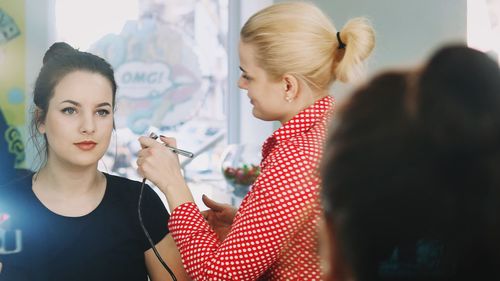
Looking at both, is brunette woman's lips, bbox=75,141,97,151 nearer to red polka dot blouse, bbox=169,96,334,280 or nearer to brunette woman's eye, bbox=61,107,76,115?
brunette woman's eye, bbox=61,107,76,115

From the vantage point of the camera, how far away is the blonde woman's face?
1.39 metres

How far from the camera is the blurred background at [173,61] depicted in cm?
242

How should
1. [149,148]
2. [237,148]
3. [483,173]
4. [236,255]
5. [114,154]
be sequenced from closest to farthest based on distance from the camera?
[483,173] < [236,255] < [149,148] < [237,148] < [114,154]

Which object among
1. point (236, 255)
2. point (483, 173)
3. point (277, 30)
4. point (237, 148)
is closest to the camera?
point (483, 173)

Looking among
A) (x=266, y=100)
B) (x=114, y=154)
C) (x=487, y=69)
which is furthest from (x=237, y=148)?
(x=487, y=69)

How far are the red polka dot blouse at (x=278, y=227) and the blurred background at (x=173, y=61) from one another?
1.09m

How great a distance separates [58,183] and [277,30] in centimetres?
71

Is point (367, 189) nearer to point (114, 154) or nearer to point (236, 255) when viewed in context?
point (236, 255)

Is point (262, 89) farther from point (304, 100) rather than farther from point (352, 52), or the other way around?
point (352, 52)

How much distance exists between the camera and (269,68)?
1.37 meters

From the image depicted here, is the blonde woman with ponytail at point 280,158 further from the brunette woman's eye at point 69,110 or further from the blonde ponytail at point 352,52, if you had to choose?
the brunette woman's eye at point 69,110

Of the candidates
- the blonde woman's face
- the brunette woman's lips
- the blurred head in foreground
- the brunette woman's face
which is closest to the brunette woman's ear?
the brunette woman's face

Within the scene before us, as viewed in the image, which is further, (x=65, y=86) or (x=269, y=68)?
(x=65, y=86)

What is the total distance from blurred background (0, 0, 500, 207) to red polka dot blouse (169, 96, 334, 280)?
109 cm
